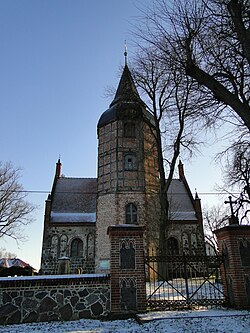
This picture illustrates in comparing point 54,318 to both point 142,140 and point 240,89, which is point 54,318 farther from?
point 142,140

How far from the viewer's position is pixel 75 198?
2666 cm

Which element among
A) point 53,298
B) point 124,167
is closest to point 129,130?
point 124,167

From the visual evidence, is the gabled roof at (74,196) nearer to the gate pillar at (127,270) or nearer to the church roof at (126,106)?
the church roof at (126,106)

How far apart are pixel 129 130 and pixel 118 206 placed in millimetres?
6213

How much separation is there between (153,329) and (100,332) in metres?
1.05

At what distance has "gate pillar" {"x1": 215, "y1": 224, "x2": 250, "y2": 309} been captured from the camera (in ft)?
26.2

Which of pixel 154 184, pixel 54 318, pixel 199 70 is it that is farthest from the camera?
pixel 154 184

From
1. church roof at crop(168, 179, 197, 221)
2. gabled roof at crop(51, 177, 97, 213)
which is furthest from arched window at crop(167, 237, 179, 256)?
gabled roof at crop(51, 177, 97, 213)

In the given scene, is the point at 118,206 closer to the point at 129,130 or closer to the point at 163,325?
the point at 129,130

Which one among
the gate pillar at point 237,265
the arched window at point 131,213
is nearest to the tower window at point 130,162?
the arched window at point 131,213

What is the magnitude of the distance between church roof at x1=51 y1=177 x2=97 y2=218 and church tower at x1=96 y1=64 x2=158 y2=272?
313 cm

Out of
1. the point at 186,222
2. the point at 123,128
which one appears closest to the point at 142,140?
the point at 123,128

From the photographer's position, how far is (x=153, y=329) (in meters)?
5.93

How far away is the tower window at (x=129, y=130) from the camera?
2352 centimetres
